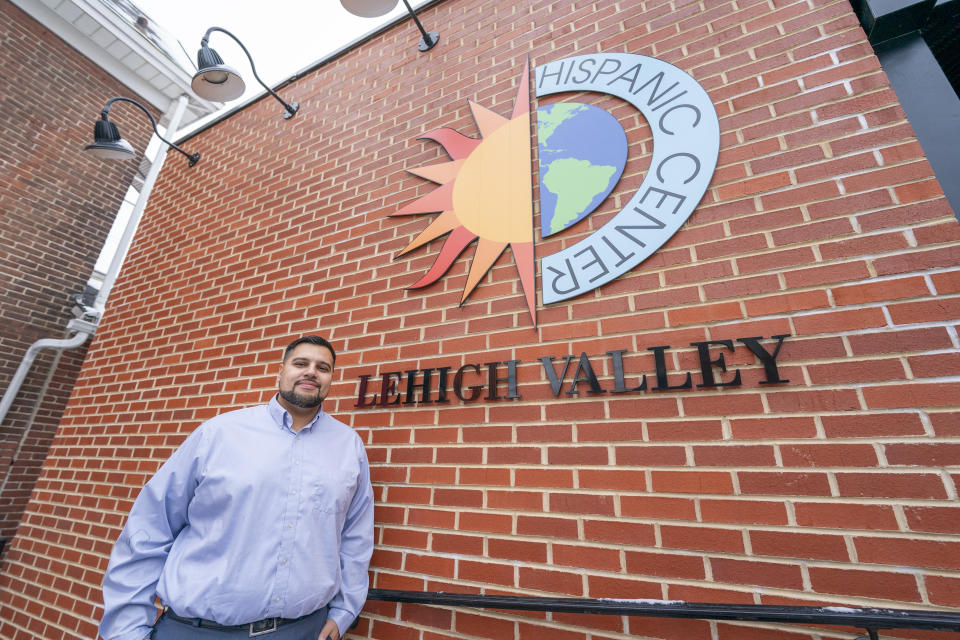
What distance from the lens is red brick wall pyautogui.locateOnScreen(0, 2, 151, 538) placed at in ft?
13.2

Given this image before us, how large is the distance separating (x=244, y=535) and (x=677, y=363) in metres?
1.46

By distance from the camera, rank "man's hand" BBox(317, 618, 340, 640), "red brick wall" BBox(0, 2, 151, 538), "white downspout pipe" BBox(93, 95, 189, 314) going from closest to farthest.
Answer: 1. "man's hand" BBox(317, 618, 340, 640)
2. "red brick wall" BBox(0, 2, 151, 538)
3. "white downspout pipe" BBox(93, 95, 189, 314)

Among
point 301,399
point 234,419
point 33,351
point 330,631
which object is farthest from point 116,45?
point 330,631

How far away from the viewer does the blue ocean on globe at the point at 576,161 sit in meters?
1.59

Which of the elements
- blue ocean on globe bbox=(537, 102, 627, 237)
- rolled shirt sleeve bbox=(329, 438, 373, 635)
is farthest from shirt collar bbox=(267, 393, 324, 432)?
blue ocean on globe bbox=(537, 102, 627, 237)

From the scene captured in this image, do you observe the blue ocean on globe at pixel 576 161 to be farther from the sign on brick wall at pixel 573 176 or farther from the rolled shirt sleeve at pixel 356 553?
the rolled shirt sleeve at pixel 356 553

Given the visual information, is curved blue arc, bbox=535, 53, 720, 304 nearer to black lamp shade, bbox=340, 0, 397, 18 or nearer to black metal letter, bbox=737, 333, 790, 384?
black metal letter, bbox=737, 333, 790, 384

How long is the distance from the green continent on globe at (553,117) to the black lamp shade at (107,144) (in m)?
3.10

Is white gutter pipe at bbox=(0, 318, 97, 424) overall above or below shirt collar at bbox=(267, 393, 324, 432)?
above

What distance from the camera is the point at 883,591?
951mm

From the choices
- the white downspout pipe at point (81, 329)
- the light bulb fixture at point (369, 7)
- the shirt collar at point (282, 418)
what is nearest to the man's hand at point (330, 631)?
the shirt collar at point (282, 418)

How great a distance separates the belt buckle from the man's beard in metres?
0.65

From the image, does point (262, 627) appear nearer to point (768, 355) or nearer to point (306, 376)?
point (306, 376)

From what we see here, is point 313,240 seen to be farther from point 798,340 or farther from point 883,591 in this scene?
point 883,591
